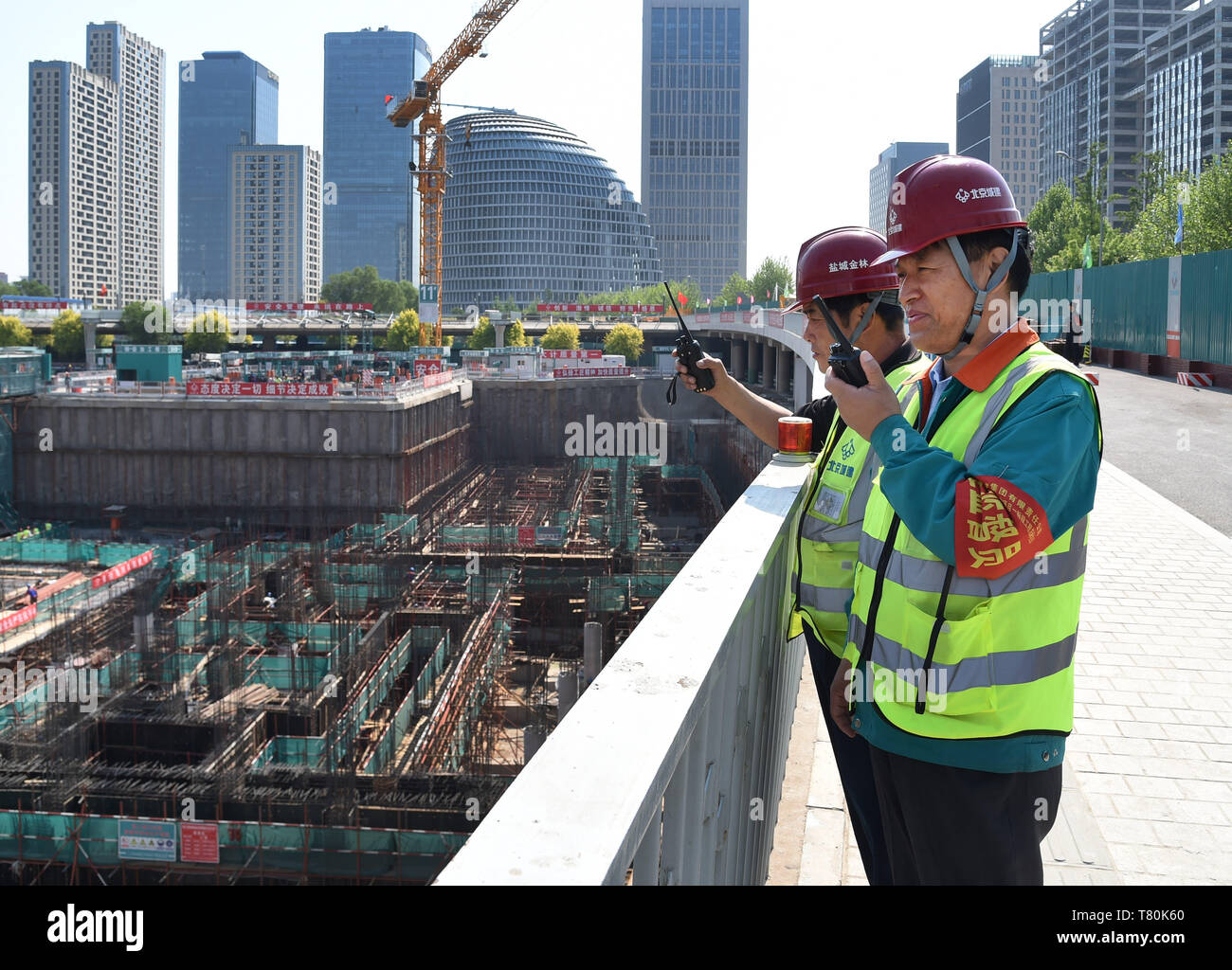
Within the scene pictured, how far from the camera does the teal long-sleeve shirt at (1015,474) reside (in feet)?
6.09

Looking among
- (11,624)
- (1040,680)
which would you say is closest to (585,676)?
(11,624)

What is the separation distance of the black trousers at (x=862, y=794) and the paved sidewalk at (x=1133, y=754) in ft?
1.62

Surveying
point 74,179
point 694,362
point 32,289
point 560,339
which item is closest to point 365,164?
point 74,179

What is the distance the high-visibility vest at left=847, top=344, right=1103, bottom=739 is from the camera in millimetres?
1954

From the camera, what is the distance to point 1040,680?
197cm

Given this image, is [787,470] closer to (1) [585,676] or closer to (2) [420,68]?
(1) [585,676]

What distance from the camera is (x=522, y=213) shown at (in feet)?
411

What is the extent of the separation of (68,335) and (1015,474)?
81.5 m

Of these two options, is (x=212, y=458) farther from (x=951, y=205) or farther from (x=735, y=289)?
(x=735, y=289)

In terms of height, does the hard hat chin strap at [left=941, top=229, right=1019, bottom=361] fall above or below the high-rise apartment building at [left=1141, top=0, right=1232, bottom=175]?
below

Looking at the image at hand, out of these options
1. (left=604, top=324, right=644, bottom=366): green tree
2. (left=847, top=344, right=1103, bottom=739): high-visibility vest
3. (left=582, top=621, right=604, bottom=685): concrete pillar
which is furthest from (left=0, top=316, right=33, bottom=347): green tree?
(left=847, top=344, right=1103, bottom=739): high-visibility vest

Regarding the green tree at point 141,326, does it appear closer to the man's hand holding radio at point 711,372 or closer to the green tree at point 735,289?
the green tree at point 735,289

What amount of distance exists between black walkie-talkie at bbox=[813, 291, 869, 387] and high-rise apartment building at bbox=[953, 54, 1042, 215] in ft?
482

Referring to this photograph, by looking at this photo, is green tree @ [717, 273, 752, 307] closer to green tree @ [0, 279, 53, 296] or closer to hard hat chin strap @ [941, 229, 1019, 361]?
green tree @ [0, 279, 53, 296]
